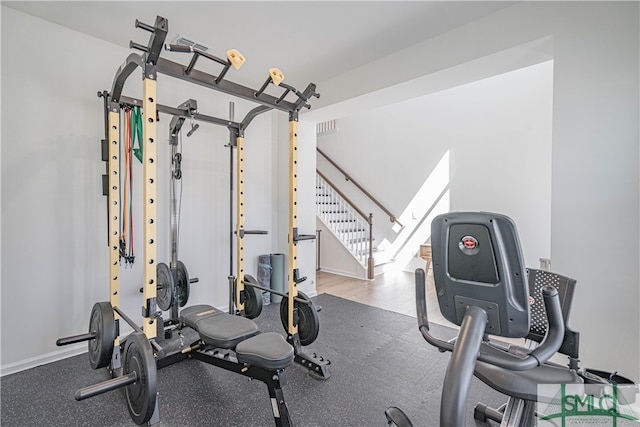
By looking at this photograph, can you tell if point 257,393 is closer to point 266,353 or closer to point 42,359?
point 266,353

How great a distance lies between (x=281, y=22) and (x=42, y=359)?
133 inches

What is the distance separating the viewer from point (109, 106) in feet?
7.17

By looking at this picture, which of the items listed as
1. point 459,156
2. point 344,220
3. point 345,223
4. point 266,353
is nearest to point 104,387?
point 266,353

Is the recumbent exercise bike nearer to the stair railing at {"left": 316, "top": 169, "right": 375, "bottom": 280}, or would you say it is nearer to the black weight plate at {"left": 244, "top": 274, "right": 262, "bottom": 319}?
the black weight plate at {"left": 244, "top": 274, "right": 262, "bottom": 319}

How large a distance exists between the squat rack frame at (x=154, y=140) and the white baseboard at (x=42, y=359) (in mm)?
680

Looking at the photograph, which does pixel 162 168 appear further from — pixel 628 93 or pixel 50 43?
pixel 628 93

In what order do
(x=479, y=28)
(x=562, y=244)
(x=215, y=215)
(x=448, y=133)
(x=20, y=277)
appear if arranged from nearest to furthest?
(x=562, y=244), (x=20, y=277), (x=479, y=28), (x=215, y=215), (x=448, y=133)

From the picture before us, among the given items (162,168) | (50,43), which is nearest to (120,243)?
(162,168)

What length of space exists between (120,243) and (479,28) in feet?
11.2

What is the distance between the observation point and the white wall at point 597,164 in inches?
73.3

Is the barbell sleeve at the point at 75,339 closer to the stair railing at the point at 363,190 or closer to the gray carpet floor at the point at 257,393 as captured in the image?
the gray carpet floor at the point at 257,393

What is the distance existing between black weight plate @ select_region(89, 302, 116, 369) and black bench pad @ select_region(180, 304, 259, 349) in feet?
1.52

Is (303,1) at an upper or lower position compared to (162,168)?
upper

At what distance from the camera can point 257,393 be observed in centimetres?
199
